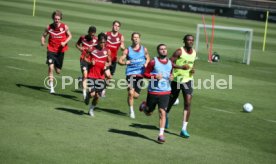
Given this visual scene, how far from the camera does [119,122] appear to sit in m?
15.8

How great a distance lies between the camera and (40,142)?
1299cm

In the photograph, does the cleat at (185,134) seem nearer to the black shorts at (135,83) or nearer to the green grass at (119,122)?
the green grass at (119,122)

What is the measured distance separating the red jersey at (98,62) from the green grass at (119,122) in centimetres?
108

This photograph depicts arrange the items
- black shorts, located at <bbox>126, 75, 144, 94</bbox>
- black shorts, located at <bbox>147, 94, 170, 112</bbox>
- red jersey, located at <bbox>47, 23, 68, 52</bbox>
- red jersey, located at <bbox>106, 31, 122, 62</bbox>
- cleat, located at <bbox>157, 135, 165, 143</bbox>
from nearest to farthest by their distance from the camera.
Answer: cleat, located at <bbox>157, 135, 165, 143</bbox>, black shorts, located at <bbox>147, 94, 170, 112</bbox>, black shorts, located at <bbox>126, 75, 144, 94</bbox>, red jersey, located at <bbox>47, 23, 68, 52</bbox>, red jersey, located at <bbox>106, 31, 122, 62</bbox>

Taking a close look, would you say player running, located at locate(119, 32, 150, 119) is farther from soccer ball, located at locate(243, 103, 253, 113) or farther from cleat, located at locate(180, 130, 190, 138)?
soccer ball, located at locate(243, 103, 253, 113)

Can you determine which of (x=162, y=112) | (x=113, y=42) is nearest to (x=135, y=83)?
(x=162, y=112)

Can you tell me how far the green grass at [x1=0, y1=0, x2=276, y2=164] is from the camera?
41.6 ft

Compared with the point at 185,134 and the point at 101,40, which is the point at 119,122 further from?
the point at 101,40

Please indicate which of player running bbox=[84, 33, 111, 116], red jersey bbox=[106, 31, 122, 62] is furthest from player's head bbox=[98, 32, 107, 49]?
red jersey bbox=[106, 31, 122, 62]

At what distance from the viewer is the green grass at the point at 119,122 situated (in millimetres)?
Answer: 12680

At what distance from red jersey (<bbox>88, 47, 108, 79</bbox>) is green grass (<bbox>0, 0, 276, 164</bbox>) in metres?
1.08

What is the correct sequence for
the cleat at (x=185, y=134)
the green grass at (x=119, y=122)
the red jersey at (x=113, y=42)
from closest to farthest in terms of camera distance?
1. the green grass at (x=119, y=122)
2. the cleat at (x=185, y=134)
3. the red jersey at (x=113, y=42)

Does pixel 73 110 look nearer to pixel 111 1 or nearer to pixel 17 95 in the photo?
pixel 17 95

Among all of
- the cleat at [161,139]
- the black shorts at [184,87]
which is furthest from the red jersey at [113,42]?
the cleat at [161,139]
